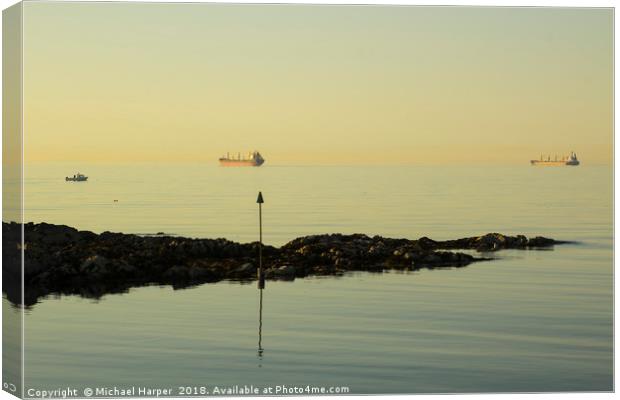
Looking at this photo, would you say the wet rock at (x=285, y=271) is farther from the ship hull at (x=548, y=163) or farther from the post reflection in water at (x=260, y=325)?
the ship hull at (x=548, y=163)

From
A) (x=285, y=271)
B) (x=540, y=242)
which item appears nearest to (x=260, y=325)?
(x=285, y=271)

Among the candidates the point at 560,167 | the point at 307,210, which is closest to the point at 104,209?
the point at 307,210

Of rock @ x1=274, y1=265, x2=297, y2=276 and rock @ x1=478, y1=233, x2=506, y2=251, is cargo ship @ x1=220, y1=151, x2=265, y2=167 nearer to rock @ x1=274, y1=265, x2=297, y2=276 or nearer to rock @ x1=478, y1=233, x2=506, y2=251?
rock @ x1=274, y1=265, x2=297, y2=276

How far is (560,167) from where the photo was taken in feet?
111

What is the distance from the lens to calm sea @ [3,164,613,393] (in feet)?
85.8

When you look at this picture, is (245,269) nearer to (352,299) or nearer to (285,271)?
(285,271)

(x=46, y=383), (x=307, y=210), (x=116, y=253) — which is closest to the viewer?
(x=46, y=383)

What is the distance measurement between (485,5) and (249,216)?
14.6 meters

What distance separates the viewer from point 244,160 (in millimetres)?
33875

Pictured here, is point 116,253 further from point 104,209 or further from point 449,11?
point 449,11

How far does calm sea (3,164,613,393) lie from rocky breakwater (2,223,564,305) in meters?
0.46

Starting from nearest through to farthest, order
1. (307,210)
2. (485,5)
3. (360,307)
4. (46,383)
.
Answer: (46,383)
(485,5)
(360,307)
(307,210)

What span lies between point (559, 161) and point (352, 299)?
19.7 ft

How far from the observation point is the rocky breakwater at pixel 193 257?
1377 inches
